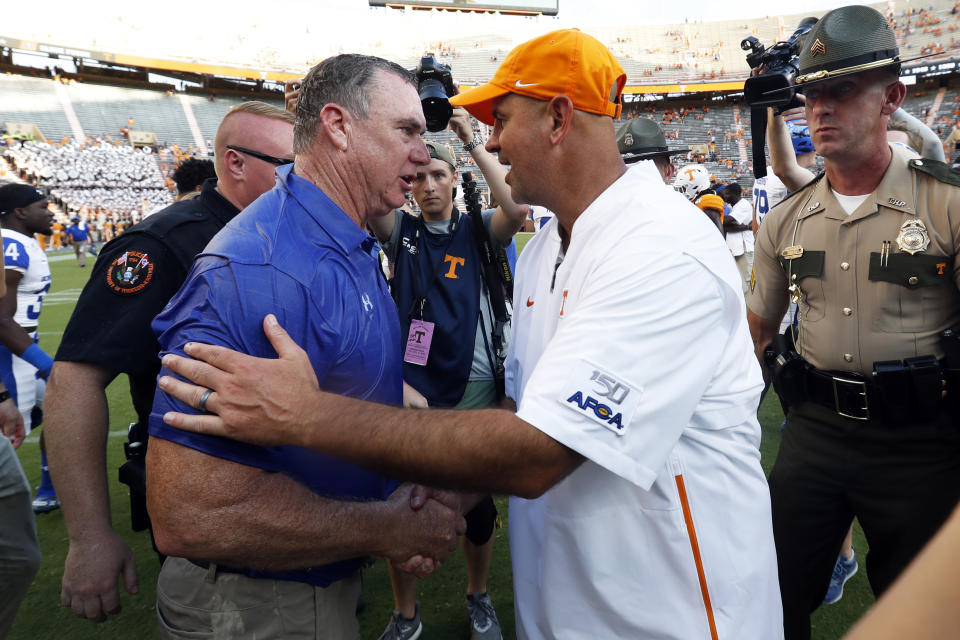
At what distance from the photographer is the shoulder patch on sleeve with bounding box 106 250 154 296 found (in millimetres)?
1890

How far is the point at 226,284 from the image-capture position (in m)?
1.27

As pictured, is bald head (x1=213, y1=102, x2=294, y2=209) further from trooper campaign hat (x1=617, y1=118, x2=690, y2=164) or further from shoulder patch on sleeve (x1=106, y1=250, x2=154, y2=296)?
trooper campaign hat (x1=617, y1=118, x2=690, y2=164)

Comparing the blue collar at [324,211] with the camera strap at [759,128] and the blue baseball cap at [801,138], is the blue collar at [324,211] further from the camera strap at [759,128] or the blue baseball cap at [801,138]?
the blue baseball cap at [801,138]

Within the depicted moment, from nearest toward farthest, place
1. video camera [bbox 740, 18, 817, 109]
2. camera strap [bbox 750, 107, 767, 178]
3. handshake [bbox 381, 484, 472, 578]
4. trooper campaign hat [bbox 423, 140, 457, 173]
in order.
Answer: handshake [bbox 381, 484, 472, 578], video camera [bbox 740, 18, 817, 109], camera strap [bbox 750, 107, 767, 178], trooper campaign hat [bbox 423, 140, 457, 173]

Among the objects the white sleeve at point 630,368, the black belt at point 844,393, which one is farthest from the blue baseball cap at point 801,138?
the white sleeve at point 630,368

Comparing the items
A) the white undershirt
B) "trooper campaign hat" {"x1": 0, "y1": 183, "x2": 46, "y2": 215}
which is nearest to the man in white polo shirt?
the white undershirt

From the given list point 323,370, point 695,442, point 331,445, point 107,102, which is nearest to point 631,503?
point 695,442

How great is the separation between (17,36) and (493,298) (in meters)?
46.2

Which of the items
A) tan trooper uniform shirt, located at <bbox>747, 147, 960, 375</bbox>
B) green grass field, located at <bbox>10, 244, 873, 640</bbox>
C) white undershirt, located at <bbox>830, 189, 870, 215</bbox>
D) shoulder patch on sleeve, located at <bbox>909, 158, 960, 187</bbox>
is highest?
shoulder patch on sleeve, located at <bbox>909, 158, 960, 187</bbox>

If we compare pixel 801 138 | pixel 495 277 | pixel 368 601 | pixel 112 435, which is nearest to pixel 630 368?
pixel 495 277

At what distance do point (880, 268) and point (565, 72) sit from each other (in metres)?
1.61

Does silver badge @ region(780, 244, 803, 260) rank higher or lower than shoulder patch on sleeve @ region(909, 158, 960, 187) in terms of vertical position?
lower

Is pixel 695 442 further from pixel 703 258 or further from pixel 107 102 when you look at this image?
pixel 107 102

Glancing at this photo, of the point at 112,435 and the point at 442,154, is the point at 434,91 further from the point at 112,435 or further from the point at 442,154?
the point at 112,435
